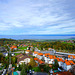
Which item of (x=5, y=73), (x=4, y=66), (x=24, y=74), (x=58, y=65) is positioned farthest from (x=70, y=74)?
(x=4, y=66)

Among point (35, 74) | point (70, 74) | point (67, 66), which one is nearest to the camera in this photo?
point (70, 74)

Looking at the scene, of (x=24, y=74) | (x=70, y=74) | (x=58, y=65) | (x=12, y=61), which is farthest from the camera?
(x=12, y=61)

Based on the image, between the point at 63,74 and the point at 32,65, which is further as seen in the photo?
the point at 32,65

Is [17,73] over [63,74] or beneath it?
beneath

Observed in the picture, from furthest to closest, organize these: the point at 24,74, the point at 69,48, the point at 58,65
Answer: the point at 69,48, the point at 58,65, the point at 24,74

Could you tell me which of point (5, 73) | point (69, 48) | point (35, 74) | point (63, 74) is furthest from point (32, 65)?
point (69, 48)

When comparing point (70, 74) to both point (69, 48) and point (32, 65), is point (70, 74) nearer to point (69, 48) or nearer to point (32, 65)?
point (32, 65)

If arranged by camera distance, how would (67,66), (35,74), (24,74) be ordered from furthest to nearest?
(67,66), (35,74), (24,74)

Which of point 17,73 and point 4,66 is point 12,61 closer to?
point 4,66

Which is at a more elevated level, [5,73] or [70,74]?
[70,74]
